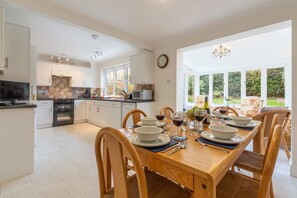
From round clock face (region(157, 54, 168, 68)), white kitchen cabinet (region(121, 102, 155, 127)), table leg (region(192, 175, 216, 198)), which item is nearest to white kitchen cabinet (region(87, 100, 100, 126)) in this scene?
white kitchen cabinet (region(121, 102, 155, 127))

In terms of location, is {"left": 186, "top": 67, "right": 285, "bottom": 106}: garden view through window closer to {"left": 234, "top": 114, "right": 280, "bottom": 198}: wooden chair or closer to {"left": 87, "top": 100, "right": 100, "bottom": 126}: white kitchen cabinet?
{"left": 87, "top": 100, "right": 100, "bottom": 126}: white kitchen cabinet

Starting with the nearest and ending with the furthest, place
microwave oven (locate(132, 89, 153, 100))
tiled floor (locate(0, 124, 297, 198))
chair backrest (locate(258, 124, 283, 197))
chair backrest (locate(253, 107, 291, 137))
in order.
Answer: chair backrest (locate(258, 124, 283, 197))
tiled floor (locate(0, 124, 297, 198))
chair backrest (locate(253, 107, 291, 137))
microwave oven (locate(132, 89, 153, 100))

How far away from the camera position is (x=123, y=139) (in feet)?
2.07

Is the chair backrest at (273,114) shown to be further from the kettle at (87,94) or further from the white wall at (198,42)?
the kettle at (87,94)

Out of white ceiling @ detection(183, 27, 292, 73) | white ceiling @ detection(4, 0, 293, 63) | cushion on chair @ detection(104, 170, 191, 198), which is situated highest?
white ceiling @ detection(183, 27, 292, 73)

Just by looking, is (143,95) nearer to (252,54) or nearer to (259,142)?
(259,142)

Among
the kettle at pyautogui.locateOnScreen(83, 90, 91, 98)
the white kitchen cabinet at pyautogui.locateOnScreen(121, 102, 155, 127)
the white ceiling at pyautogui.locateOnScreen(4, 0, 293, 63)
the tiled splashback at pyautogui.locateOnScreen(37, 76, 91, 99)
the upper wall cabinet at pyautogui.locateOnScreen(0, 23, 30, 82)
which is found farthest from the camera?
the kettle at pyautogui.locateOnScreen(83, 90, 91, 98)

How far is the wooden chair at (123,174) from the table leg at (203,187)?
0.74 ft

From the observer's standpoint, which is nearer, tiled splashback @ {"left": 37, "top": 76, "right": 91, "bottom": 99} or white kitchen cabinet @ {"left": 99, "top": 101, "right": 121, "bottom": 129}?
white kitchen cabinet @ {"left": 99, "top": 101, "right": 121, "bottom": 129}

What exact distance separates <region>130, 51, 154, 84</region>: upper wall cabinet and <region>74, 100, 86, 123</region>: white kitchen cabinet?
7.48 ft

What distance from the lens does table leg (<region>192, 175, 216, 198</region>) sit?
0.59 metres

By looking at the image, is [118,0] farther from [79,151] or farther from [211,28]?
[79,151]

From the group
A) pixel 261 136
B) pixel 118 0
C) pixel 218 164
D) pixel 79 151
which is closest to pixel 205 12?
pixel 118 0

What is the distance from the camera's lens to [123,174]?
705 mm
